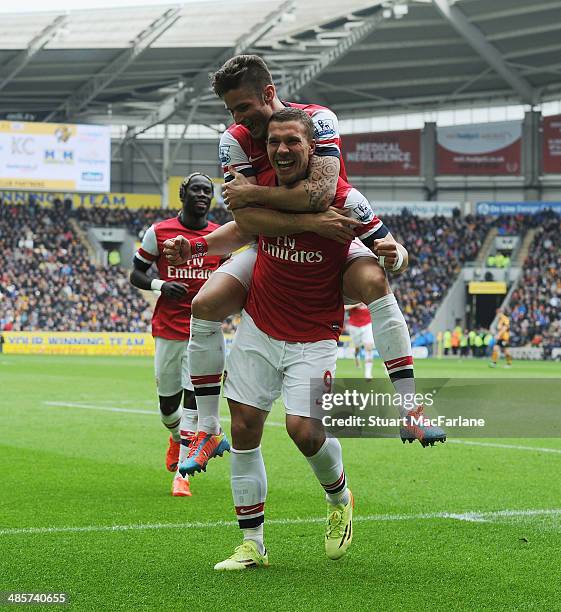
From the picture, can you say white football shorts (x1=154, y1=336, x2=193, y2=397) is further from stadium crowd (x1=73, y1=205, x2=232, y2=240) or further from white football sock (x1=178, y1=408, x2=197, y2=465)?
stadium crowd (x1=73, y1=205, x2=232, y2=240)

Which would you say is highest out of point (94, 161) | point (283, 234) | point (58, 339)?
point (94, 161)

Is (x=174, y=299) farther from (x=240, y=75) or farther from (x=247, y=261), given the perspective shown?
(x=240, y=75)

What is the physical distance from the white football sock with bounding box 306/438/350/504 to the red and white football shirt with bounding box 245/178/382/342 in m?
0.62

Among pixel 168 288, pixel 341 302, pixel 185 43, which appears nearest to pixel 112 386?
pixel 168 288

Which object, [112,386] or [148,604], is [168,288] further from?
[112,386]

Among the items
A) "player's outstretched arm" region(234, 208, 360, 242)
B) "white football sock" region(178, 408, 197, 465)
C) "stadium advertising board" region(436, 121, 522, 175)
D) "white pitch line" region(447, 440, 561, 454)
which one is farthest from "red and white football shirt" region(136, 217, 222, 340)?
"stadium advertising board" region(436, 121, 522, 175)

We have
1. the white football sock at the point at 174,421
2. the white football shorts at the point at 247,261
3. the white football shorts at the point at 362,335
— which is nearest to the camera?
the white football shorts at the point at 247,261

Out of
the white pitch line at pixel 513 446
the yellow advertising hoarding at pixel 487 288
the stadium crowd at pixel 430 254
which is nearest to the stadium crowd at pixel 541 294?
the yellow advertising hoarding at pixel 487 288

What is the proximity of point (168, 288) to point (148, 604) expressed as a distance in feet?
14.8

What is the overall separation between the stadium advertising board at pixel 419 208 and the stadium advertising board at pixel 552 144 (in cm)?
499

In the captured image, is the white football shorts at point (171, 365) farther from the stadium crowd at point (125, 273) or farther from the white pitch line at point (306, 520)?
the stadium crowd at point (125, 273)

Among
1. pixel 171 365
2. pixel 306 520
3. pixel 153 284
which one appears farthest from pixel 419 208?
pixel 306 520

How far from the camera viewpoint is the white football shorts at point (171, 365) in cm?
988

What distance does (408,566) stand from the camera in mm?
6047
